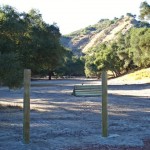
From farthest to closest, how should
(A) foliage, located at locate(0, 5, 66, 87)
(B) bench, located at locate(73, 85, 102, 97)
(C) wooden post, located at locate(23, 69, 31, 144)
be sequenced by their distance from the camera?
1. (B) bench, located at locate(73, 85, 102, 97)
2. (A) foliage, located at locate(0, 5, 66, 87)
3. (C) wooden post, located at locate(23, 69, 31, 144)

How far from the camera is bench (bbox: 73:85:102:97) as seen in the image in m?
23.3

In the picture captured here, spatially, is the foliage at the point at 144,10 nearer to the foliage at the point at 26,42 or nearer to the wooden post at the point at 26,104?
the foliage at the point at 26,42

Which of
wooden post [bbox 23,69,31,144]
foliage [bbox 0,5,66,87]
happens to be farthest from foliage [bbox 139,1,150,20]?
wooden post [bbox 23,69,31,144]

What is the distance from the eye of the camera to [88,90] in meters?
24.6

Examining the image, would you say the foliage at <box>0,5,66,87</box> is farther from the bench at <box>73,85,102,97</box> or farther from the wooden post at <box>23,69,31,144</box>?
the wooden post at <box>23,69,31,144</box>

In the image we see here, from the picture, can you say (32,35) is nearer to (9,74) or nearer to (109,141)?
Answer: (9,74)

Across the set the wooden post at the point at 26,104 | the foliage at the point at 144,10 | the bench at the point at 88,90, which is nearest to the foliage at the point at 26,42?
the bench at the point at 88,90

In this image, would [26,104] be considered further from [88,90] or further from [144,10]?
[144,10]

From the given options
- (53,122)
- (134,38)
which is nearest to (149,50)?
(134,38)

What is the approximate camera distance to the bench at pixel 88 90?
76.5 feet

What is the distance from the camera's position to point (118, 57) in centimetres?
8806

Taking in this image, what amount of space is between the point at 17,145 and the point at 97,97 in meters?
16.9

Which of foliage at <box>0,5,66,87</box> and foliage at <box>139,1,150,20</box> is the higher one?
foliage at <box>139,1,150,20</box>

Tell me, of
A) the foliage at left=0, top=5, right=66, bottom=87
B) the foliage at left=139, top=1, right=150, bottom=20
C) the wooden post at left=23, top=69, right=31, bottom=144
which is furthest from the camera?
the foliage at left=139, top=1, right=150, bottom=20
